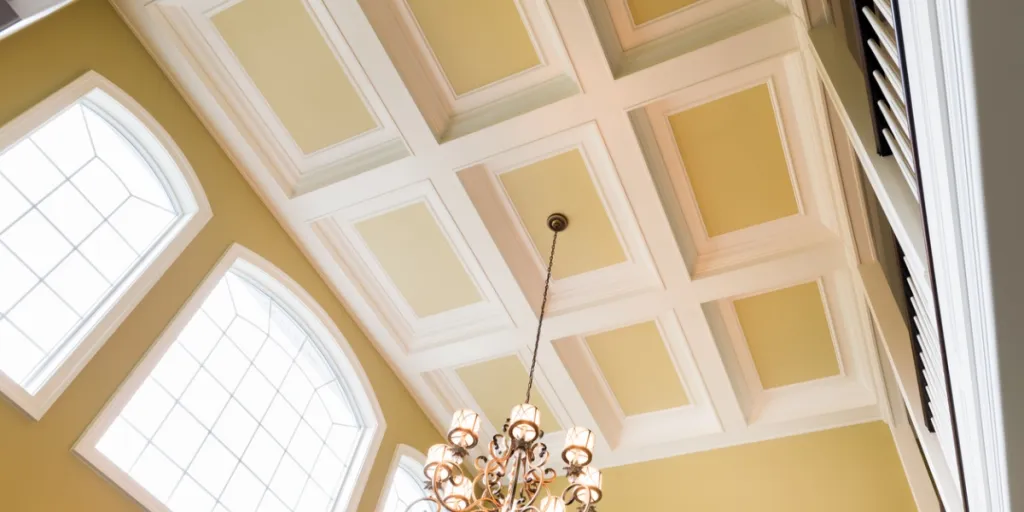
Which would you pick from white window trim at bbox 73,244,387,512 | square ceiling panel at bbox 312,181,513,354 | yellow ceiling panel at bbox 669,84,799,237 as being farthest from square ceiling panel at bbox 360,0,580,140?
white window trim at bbox 73,244,387,512

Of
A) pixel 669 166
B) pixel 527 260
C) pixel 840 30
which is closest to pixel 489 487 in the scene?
pixel 527 260

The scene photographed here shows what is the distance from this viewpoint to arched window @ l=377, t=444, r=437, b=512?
6117mm

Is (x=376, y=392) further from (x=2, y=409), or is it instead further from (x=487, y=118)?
(x=2, y=409)

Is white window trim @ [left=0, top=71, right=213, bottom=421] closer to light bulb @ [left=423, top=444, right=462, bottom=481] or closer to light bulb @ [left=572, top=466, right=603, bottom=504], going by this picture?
light bulb @ [left=423, top=444, right=462, bottom=481]

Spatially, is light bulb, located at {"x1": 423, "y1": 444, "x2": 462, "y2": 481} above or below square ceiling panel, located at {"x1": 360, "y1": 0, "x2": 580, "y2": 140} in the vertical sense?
below

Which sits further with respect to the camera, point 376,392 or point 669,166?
point 376,392

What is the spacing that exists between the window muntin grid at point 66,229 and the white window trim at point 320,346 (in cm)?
39

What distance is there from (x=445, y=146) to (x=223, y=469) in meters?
2.69

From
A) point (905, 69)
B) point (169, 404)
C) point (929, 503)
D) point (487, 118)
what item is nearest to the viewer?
point (905, 69)

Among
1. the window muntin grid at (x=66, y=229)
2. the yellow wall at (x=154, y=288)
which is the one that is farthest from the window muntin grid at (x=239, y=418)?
the window muntin grid at (x=66, y=229)

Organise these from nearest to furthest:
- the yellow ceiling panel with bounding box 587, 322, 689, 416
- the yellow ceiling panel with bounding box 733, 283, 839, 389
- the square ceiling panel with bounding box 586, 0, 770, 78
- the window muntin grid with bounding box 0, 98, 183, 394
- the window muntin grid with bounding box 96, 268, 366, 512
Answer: the window muntin grid with bounding box 0, 98, 183, 394 → the window muntin grid with bounding box 96, 268, 366, 512 → the square ceiling panel with bounding box 586, 0, 770, 78 → the yellow ceiling panel with bounding box 733, 283, 839, 389 → the yellow ceiling panel with bounding box 587, 322, 689, 416

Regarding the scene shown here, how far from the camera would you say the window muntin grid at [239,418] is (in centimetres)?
406

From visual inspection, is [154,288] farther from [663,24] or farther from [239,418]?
[663,24]

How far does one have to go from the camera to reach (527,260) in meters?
5.67
